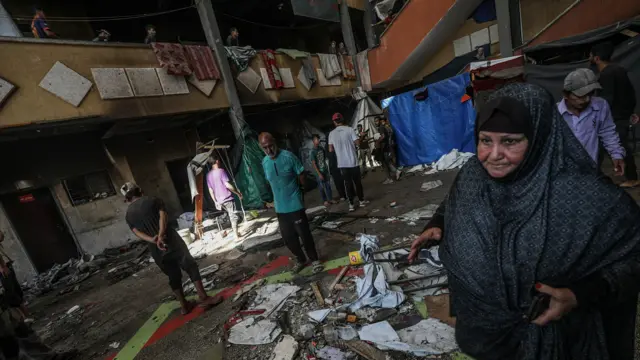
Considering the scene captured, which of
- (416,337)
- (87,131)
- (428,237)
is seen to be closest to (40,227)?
(87,131)

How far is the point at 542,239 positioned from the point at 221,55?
8.64 metres

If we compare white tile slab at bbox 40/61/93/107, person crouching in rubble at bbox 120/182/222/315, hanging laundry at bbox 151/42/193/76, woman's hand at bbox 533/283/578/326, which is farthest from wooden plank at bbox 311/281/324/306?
hanging laundry at bbox 151/42/193/76

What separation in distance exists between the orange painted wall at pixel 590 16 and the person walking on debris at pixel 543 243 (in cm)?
790

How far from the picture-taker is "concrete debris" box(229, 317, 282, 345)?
2742 mm

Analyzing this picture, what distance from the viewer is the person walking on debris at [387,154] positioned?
8.30 metres

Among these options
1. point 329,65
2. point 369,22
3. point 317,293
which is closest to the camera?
point 317,293

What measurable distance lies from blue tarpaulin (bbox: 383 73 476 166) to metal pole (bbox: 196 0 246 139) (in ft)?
17.7

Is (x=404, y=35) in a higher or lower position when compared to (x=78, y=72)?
higher

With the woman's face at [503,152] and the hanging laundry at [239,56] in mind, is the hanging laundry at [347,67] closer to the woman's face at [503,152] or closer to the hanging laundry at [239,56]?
the hanging laundry at [239,56]

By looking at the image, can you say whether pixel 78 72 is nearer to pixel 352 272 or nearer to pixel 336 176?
pixel 336 176

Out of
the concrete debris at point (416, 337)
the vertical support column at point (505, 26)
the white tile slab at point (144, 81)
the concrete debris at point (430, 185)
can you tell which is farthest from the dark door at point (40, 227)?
the vertical support column at point (505, 26)

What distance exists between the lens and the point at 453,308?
145 cm

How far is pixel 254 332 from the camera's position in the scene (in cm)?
286

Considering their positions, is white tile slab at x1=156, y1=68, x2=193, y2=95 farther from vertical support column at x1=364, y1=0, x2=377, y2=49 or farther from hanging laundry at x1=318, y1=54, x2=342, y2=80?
vertical support column at x1=364, y1=0, x2=377, y2=49
